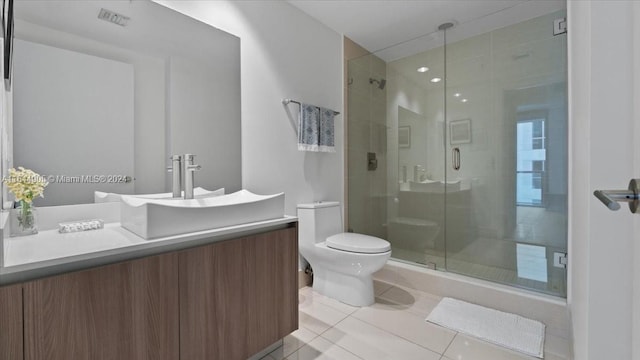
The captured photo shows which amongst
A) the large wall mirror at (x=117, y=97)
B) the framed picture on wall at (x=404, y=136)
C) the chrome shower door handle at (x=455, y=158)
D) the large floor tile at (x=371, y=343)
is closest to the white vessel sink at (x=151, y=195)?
the large wall mirror at (x=117, y=97)

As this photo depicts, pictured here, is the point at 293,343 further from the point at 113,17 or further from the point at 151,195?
the point at 113,17

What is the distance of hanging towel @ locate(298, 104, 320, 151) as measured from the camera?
221 cm

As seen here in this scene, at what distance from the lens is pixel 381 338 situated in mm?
1622

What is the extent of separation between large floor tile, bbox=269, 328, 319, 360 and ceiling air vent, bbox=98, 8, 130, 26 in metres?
1.86

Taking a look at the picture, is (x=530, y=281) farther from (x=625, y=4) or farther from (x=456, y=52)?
(x=625, y=4)

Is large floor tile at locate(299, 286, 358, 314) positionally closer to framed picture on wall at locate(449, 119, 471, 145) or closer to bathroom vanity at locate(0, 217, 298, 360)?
bathroom vanity at locate(0, 217, 298, 360)

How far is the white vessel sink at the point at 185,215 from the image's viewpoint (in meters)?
1.05

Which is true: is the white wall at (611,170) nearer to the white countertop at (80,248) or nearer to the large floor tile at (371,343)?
the large floor tile at (371,343)

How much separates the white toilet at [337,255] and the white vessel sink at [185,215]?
694 millimetres

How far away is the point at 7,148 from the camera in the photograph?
109 centimetres

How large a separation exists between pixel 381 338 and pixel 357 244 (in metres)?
0.59

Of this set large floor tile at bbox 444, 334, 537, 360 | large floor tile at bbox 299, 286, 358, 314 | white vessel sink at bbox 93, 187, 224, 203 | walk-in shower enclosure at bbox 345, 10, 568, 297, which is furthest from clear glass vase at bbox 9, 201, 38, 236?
walk-in shower enclosure at bbox 345, 10, 568, 297

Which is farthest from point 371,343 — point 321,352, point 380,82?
point 380,82

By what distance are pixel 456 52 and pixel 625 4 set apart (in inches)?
79.4
